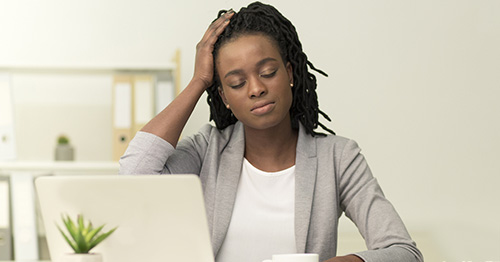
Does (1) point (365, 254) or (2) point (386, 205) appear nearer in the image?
(1) point (365, 254)

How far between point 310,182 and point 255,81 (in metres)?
0.27

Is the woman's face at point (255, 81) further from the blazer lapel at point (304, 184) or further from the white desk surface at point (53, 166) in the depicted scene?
the white desk surface at point (53, 166)

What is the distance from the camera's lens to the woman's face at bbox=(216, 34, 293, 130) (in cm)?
144

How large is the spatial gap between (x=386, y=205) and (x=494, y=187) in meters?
1.66

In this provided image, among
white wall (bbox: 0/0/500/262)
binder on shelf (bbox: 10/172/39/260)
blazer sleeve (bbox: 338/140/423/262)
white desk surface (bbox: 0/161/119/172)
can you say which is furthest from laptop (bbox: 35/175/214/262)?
white wall (bbox: 0/0/500/262)

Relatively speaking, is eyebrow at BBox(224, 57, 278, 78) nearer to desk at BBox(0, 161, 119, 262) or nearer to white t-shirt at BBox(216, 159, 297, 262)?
white t-shirt at BBox(216, 159, 297, 262)

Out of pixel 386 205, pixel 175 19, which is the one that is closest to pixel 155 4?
pixel 175 19

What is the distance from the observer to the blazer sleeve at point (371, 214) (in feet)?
4.19

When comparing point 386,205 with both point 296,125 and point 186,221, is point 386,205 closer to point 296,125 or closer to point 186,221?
point 296,125

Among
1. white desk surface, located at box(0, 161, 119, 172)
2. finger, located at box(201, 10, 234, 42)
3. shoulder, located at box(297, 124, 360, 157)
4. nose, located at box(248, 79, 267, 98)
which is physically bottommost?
white desk surface, located at box(0, 161, 119, 172)

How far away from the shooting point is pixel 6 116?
2.49 meters

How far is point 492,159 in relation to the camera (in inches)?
111

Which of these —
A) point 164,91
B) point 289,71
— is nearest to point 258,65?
point 289,71

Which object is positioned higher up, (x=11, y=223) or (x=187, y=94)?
(x=187, y=94)
